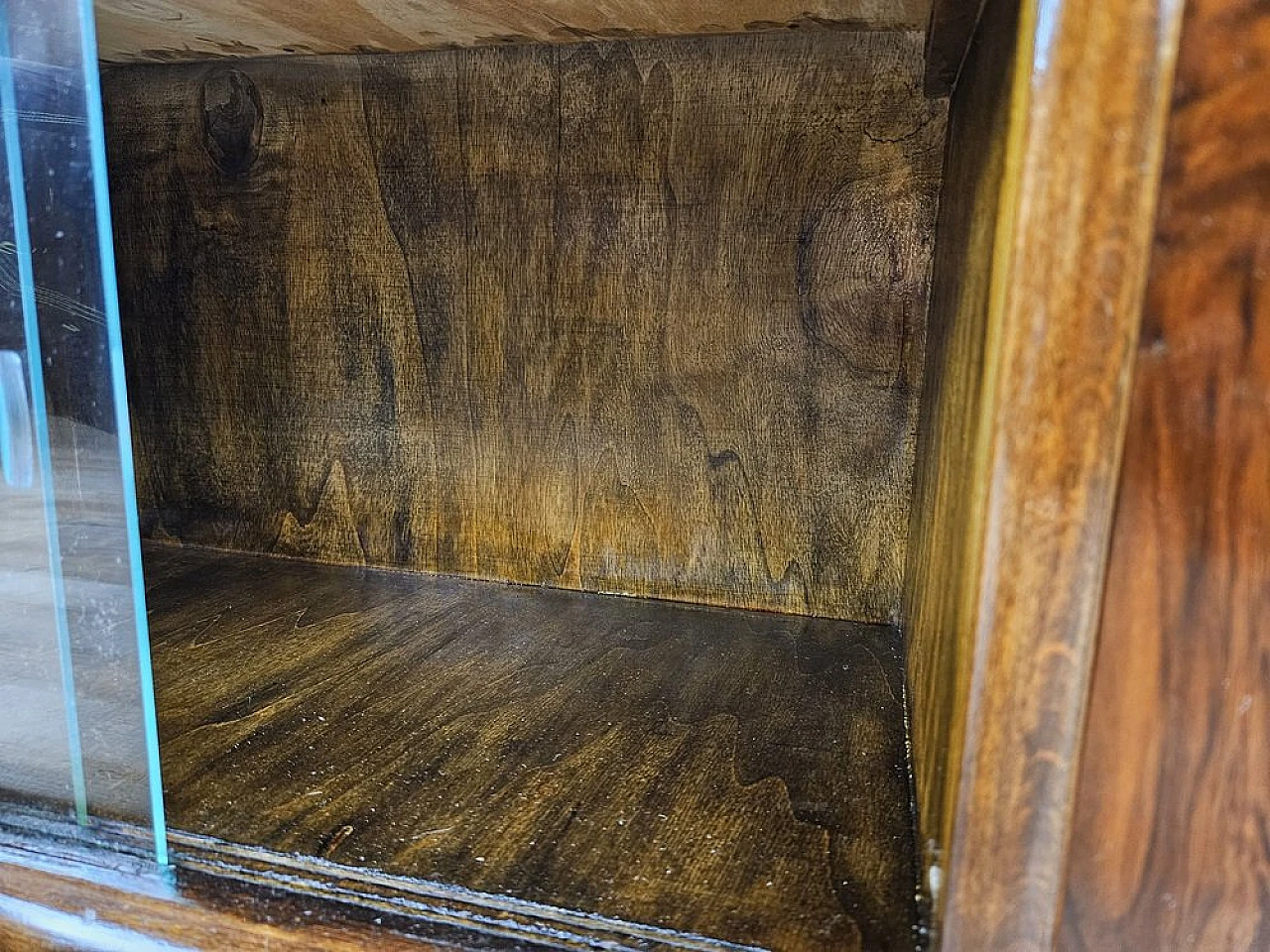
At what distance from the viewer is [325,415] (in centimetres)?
106

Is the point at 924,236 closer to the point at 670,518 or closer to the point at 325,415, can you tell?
the point at 670,518

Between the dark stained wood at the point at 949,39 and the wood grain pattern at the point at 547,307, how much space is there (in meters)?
0.09

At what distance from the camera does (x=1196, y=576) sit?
0.37 metres

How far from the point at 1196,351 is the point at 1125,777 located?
0.57 feet

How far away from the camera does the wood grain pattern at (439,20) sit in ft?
2.51

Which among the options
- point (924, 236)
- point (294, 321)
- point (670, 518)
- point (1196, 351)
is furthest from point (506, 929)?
point (294, 321)

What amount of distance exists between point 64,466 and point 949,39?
622 millimetres

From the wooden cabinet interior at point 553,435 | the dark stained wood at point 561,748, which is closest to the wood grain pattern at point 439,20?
the wooden cabinet interior at point 553,435

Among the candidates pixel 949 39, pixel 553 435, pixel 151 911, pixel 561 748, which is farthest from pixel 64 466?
pixel 949 39

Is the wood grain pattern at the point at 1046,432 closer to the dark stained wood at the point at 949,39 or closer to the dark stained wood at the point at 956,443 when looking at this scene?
the dark stained wood at the point at 956,443

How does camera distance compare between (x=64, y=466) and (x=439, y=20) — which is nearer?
(x=64, y=466)

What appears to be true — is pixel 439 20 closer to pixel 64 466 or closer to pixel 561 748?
pixel 64 466

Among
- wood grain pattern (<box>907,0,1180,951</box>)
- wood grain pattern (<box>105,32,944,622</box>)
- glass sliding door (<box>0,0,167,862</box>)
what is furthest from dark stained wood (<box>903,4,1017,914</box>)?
glass sliding door (<box>0,0,167,862</box>)

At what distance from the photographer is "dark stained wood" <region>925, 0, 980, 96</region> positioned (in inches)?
22.1
